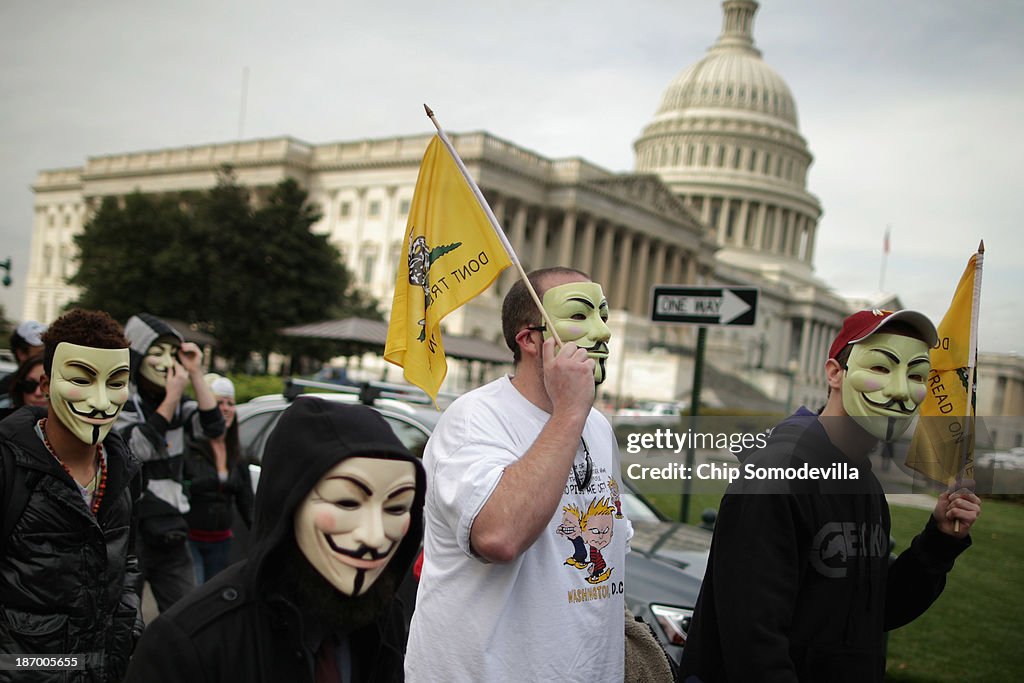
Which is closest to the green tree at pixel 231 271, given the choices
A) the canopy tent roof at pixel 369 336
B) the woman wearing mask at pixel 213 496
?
the canopy tent roof at pixel 369 336

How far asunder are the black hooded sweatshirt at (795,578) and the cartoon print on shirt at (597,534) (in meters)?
0.32

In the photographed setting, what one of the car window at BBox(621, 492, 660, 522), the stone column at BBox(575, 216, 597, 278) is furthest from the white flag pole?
the stone column at BBox(575, 216, 597, 278)

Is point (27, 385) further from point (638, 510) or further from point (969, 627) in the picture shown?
point (969, 627)

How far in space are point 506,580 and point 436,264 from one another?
139cm

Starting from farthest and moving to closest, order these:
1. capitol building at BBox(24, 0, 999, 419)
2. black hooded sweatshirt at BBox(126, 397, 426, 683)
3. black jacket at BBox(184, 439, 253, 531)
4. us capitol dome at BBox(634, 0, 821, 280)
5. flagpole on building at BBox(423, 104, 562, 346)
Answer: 1. us capitol dome at BBox(634, 0, 821, 280)
2. capitol building at BBox(24, 0, 999, 419)
3. black jacket at BBox(184, 439, 253, 531)
4. flagpole on building at BBox(423, 104, 562, 346)
5. black hooded sweatshirt at BBox(126, 397, 426, 683)

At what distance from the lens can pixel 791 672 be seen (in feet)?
8.16

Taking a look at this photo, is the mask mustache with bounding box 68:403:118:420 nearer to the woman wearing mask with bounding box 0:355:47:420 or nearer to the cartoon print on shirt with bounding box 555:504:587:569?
the woman wearing mask with bounding box 0:355:47:420

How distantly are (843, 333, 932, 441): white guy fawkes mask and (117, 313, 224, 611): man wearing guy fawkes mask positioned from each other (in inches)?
146

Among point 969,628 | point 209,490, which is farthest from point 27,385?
point 969,628

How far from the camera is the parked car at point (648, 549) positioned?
16.7 ft

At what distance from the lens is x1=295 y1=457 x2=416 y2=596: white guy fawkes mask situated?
76.8 inches

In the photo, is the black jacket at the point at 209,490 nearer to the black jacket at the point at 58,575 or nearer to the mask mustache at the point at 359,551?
the black jacket at the point at 58,575

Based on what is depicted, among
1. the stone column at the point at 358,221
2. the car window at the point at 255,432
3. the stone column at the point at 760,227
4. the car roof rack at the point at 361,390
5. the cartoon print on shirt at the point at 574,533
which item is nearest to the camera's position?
the cartoon print on shirt at the point at 574,533

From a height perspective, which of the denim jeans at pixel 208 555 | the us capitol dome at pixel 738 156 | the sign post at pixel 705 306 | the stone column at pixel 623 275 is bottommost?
the denim jeans at pixel 208 555
